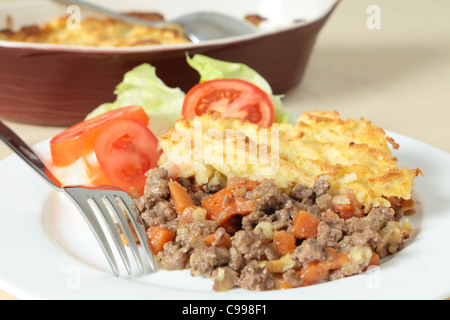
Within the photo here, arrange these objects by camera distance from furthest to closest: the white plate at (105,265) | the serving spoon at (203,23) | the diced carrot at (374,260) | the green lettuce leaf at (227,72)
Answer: the serving spoon at (203,23) < the green lettuce leaf at (227,72) < the diced carrot at (374,260) < the white plate at (105,265)

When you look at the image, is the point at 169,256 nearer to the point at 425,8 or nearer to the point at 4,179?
the point at 4,179

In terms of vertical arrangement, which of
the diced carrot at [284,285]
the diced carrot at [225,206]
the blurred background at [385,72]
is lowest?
the blurred background at [385,72]

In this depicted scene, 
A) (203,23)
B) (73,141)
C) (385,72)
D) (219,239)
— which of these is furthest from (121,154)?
(385,72)

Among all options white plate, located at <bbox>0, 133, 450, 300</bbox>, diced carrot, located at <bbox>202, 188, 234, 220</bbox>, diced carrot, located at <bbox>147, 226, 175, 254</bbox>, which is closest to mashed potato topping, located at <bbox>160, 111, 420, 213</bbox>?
diced carrot, located at <bbox>202, 188, 234, 220</bbox>

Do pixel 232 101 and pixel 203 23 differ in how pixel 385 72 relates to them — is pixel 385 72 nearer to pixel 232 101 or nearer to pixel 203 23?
pixel 203 23

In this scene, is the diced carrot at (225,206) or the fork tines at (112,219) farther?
the diced carrot at (225,206)

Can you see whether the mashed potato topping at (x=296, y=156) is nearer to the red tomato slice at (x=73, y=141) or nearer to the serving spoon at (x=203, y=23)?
the red tomato slice at (x=73, y=141)

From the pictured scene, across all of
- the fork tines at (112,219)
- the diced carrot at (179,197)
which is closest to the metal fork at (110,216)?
the fork tines at (112,219)
